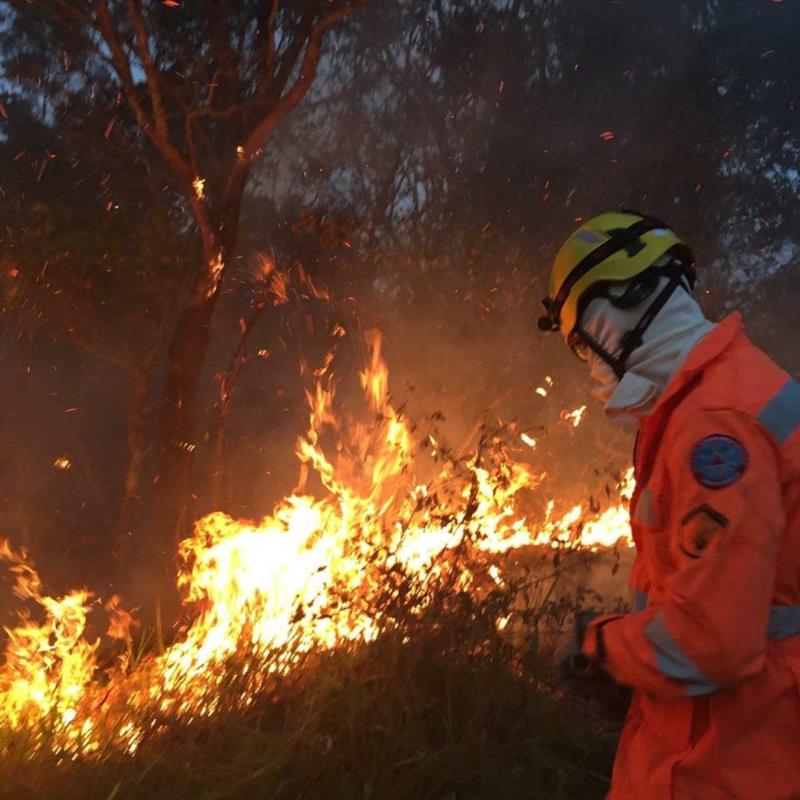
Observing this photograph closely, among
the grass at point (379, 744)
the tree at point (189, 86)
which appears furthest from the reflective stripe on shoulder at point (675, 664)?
the tree at point (189, 86)

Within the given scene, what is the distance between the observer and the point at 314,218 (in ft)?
26.9

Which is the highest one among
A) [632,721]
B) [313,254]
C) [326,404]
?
[313,254]

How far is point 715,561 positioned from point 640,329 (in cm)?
77

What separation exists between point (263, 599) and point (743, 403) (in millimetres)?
3365

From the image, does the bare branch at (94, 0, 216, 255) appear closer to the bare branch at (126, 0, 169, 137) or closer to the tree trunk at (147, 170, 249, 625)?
the bare branch at (126, 0, 169, 137)

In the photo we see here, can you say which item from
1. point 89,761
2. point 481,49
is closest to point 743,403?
point 89,761

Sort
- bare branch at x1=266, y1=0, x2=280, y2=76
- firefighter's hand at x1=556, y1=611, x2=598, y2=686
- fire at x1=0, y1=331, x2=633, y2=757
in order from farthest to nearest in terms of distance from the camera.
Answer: bare branch at x1=266, y1=0, x2=280, y2=76
fire at x1=0, y1=331, x2=633, y2=757
firefighter's hand at x1=556, y1=611, x2=598, y2=686

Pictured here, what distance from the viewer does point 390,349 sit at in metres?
10.7

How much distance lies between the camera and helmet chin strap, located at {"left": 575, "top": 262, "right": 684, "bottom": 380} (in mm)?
2410

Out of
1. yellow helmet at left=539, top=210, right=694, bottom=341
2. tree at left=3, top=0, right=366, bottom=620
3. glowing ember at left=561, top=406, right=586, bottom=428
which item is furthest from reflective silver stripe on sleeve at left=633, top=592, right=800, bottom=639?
tree at left=3, top=0, right=366, bottom=620

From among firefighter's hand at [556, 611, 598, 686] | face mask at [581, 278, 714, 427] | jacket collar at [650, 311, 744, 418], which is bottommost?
firefighter's hand at [556, 611, 598, 686]

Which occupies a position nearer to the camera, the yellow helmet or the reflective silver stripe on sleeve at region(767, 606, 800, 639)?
the reflective silver stripe on sleeve at region(767, 606, 800, 639)

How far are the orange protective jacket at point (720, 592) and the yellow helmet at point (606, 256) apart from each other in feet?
1.42

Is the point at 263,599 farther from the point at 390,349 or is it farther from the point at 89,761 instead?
the point at 390,349
